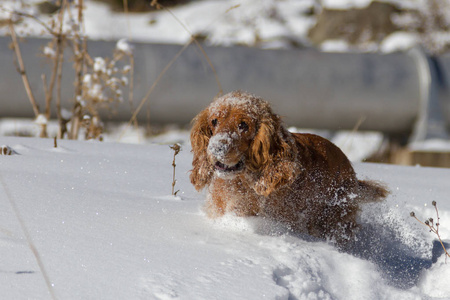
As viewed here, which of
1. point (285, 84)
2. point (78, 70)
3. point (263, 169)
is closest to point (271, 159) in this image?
point (263, 169)

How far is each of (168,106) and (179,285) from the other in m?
3.30

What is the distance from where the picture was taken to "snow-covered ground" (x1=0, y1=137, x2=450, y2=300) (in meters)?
1.38

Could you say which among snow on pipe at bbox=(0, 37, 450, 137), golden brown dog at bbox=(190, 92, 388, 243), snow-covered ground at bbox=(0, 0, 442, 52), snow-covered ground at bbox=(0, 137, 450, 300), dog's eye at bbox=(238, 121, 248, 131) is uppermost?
snow-covered ground at bbox=(0, 0, 442, 52)

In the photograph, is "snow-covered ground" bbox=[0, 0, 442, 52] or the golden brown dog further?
"snow-covered ground" bbox=[0, 0, 442, 52]

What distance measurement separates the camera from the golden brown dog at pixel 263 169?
1965mm

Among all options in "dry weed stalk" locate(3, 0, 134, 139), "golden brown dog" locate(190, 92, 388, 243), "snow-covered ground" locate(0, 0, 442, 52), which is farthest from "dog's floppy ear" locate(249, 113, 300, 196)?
"snow-covered ground" locate(0, 0, 442, 52)

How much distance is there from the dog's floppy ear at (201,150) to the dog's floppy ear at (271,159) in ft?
0.64

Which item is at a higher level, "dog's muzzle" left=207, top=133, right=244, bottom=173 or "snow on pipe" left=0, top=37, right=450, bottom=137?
"snow on pipe" left=0, top=37, right=450, bottom=137

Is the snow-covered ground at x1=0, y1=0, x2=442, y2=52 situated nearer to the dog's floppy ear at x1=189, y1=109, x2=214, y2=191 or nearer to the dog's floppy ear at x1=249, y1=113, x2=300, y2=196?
the dog's floppy ear at x1=189, y1=109, x2=214, y2=191

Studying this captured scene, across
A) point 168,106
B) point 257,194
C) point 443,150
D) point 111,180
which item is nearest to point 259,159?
point 257,194

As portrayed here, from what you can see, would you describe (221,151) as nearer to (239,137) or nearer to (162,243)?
(239,137)

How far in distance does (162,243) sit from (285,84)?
10.4 feet

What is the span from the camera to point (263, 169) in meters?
2.01

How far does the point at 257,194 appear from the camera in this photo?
205 cm
